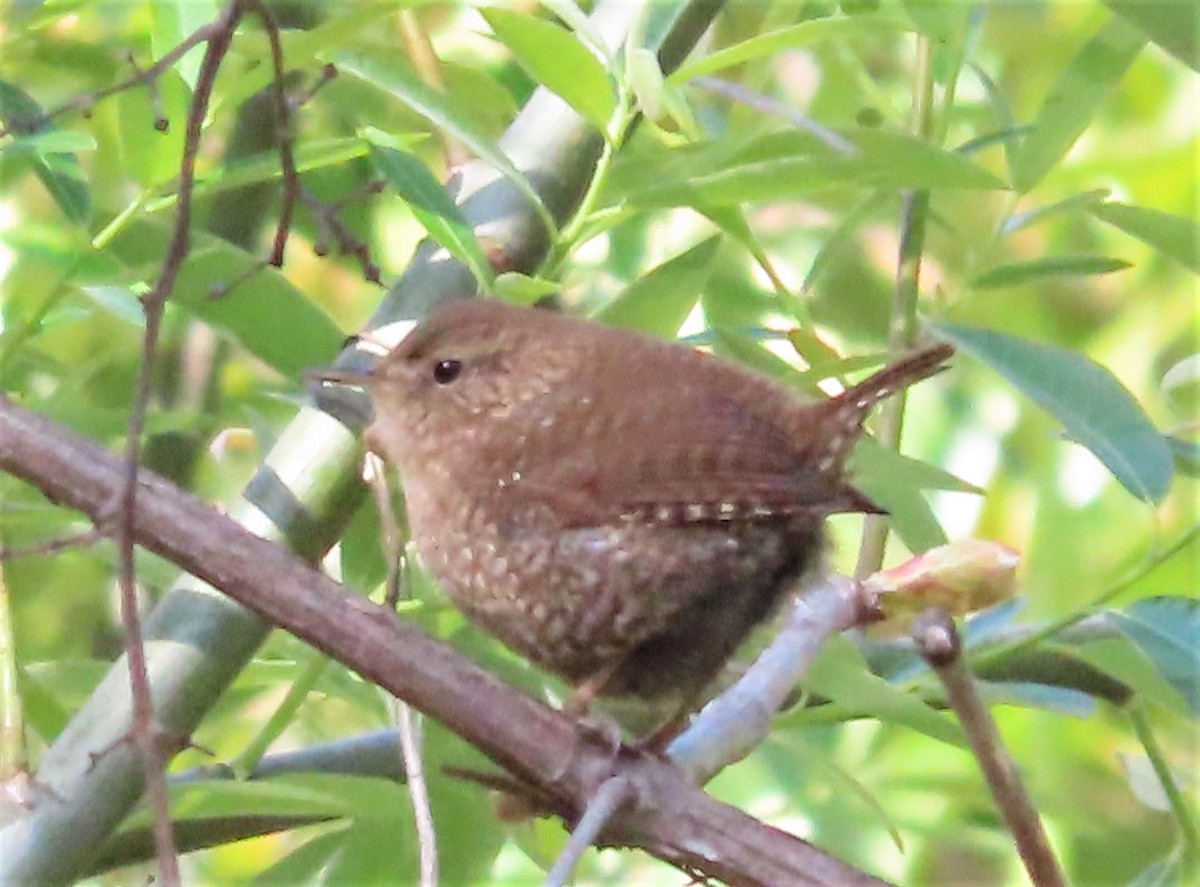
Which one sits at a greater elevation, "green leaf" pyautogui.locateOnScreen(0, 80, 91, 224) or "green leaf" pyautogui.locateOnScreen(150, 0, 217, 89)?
"green leaf" pyautogui.locateOnScreen(150, 0, 217, 89)

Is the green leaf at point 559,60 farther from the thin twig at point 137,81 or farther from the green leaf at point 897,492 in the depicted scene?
the green leaf at point 897,492

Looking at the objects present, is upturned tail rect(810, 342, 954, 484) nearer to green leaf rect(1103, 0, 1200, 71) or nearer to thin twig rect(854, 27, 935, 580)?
thin twig rect(854, 27, 935, 580)

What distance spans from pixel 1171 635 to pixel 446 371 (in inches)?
22.8

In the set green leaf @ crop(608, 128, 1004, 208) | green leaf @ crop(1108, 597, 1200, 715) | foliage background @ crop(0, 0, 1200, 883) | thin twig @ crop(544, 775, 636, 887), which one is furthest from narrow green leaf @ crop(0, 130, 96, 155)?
green leaf @ crop(1108, 597, 1200, 715)

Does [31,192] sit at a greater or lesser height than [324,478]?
greater

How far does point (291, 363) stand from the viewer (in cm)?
124

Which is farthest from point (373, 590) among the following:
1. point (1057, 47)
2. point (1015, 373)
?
point (1057, 47)

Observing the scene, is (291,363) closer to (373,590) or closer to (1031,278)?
(373,590)

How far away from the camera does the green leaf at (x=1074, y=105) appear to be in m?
1.29

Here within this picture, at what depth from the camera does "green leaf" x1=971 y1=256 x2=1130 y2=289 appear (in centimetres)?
131

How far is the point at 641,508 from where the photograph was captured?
1.15 meters

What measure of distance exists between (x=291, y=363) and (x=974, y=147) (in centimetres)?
53

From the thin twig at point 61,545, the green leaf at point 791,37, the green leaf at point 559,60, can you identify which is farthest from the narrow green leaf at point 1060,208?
the thin twig at point 61,545

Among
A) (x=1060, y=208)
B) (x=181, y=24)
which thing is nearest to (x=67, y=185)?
(x=181, y=24)
